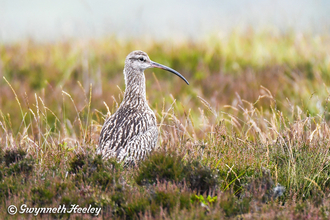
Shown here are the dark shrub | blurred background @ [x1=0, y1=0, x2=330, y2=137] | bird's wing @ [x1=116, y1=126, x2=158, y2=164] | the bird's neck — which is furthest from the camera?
blurred background @ [x1=0, y1=0, x2=330, y2=137]

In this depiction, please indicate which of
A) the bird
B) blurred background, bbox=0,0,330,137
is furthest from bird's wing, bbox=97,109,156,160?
blurred background, bbox=0,0,330,137

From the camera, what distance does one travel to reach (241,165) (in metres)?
4.83

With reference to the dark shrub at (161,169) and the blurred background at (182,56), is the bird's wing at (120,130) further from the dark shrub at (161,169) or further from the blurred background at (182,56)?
the blurred background at (182,56)

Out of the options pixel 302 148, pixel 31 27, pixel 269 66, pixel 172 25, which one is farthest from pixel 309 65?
pixel 31 27

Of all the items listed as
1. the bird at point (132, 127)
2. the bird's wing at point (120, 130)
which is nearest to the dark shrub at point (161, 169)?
the bird at point (132, 127)

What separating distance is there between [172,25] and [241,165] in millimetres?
9450

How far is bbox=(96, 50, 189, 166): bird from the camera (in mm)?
5102

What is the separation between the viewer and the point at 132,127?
536 cm

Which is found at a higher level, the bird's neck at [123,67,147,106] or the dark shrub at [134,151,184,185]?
the bird's neck at [123,67,147,106]

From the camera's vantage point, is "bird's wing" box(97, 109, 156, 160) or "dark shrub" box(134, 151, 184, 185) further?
"bird's wing" box(97, 109, 156, 160)

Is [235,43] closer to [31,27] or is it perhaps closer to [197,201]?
[31,27]

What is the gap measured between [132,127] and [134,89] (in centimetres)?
82

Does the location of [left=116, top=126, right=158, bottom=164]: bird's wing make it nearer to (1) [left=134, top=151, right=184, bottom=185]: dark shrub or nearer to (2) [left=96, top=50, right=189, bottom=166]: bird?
(2) [left=96, top=50, right=189, bottom=166]: bird

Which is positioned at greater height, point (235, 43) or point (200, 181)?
point (235, 43)
